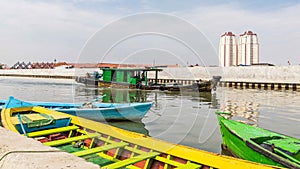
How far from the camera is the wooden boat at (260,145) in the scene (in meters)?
4.43

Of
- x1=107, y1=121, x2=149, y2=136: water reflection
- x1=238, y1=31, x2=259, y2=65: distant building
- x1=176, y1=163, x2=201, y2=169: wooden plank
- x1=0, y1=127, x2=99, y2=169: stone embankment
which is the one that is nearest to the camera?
x1=0, y1=127, x2=99, y2=169: stone embankment

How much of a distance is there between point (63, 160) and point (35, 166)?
0.29 m

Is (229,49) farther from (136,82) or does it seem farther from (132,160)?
(132,160)

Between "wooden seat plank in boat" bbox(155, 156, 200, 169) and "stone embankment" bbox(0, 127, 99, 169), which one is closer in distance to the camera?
"stone embankment" bbox(0, 127, 99, 169)

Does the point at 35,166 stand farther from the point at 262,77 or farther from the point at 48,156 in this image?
the point at 262,77

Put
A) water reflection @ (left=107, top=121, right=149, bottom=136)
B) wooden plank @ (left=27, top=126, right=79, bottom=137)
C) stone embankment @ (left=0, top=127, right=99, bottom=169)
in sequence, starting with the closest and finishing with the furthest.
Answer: stone embankment @ (left=0, top=127, right=99, bottom=169)
wooden plank @ (left=27, top=126, right=79, bottom=137)
water reflection @ (left=107, top=121, right=149, bottom=136)

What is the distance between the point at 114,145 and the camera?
459 cm

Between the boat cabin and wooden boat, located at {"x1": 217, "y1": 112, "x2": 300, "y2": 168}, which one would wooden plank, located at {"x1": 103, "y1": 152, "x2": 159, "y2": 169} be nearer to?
wooden boat, located at {"x1": 217, "y1": 112, "x2": 300, "y2": 168}

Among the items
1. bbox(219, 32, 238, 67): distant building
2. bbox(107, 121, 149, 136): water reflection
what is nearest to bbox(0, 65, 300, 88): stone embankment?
bbox(107, 121, 149, 136): water reflection

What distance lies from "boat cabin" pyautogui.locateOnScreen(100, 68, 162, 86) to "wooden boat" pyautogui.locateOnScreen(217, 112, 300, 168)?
74.4 feet

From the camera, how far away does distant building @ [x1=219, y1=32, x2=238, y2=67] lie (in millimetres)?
81562

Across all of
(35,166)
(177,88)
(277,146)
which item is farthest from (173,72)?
(35,166)

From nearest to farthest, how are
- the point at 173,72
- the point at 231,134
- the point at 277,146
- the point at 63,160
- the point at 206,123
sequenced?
the point at 63,160 → the point at 277,146 → the point at 231,134 → the point at 206,123 → the point at 173,72

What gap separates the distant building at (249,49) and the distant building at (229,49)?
195cm
